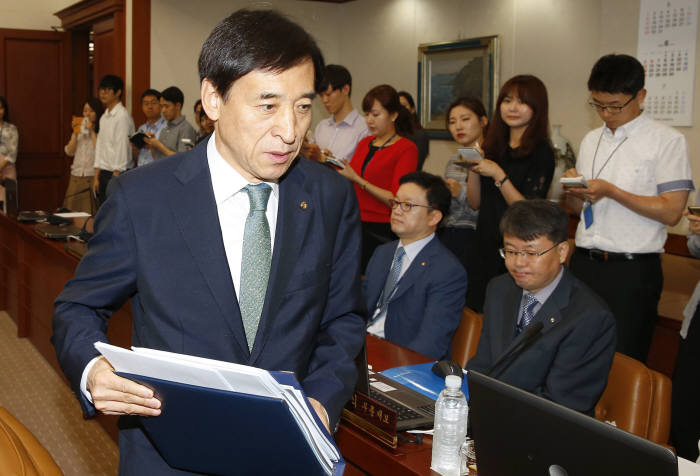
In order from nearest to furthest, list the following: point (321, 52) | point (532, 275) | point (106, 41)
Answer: point (321, 52) → point (532, 275) → point (106, 41)

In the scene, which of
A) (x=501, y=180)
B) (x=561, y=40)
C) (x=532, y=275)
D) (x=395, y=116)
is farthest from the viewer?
(x=561, y=40)

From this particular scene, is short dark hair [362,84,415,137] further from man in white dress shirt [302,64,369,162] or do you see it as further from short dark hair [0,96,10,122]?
short dark hair [0,96,10,122]

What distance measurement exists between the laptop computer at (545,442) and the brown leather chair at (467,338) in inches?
52.7

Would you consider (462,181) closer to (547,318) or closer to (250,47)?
(547,318)

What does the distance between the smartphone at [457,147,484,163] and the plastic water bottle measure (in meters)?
1.69

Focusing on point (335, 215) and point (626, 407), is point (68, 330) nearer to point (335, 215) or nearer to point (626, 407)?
point (335, 215)

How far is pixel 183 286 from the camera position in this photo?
1171mm

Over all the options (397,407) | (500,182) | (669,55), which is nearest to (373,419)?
(397,407)

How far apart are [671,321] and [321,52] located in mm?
3009

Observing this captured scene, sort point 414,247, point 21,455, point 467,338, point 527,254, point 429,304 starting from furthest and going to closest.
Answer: point 414,247, point 429,304, point 467,338, point 527,254, point 21,455

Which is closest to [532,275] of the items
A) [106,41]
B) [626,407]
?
[626,407]

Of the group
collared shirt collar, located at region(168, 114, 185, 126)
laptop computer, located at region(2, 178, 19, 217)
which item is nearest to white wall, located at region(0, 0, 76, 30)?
collared shirt collar, located at region(168, 114, 185, 126)

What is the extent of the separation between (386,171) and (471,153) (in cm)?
89

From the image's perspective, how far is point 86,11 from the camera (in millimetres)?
7992
